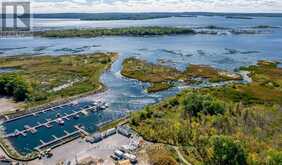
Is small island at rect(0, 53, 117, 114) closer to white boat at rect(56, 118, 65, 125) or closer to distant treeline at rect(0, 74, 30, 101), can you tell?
distant treeline at rect(0, 74, 30, 101)

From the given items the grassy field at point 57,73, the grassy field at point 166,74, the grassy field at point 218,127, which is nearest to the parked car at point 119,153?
the grassy field at point 218,127

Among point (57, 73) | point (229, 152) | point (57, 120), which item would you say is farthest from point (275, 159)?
point (57, 73)

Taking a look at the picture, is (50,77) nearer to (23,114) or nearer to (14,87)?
(14,87)

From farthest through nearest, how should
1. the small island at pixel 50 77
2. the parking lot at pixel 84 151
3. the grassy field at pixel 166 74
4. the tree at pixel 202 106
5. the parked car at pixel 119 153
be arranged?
the grassy field at pixel 166 74 → the small island at pixel 50 77 → the tree at pixel 202 106 → the parking lot at pixel 84 151 → the parked car at pixel 119 153

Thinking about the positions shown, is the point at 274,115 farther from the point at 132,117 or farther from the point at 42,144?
the point at 42,144

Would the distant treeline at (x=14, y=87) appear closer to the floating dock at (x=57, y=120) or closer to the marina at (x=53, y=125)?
the marina at (x=53, y=125)

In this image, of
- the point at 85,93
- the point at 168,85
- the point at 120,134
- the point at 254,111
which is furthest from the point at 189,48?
the point at 120,134
